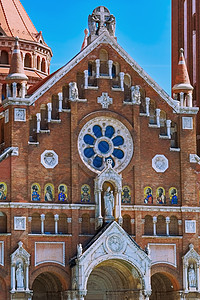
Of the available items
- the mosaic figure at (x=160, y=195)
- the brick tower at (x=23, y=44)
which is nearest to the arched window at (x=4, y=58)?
the brick tower at (x=23, y=44)

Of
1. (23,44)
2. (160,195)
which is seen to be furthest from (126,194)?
(23,44)

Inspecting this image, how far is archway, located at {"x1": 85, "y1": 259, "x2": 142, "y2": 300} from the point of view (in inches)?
2247

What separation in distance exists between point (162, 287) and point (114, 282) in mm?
3099

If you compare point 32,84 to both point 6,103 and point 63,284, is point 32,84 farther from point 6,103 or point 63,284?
point 63,284

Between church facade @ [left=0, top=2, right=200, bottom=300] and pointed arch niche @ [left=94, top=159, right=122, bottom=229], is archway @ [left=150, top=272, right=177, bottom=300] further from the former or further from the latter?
pointed arch niche @ [left=94, top=159, right=122, bottom=229]

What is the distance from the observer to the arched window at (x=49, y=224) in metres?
56.8

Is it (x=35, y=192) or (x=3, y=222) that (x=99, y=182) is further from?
(x=3, y=222)

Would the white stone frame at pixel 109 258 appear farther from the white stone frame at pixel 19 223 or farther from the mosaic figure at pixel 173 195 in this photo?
the mosaic figure at pixel 173 195

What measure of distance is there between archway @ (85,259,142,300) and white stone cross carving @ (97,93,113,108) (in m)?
9.18

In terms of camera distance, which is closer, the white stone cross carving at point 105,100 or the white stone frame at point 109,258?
the white stone frame at point 109,258

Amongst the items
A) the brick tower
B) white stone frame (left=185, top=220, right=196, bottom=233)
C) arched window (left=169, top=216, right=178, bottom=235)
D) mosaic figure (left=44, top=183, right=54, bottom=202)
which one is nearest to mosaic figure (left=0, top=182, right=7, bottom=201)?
mosaic figure (left=44, top=183, right=54, bottom=202)

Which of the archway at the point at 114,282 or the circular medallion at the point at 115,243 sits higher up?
the circular medallion at the point at 115,243

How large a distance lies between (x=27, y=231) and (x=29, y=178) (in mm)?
3009

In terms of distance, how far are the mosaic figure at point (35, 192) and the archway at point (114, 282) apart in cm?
519
